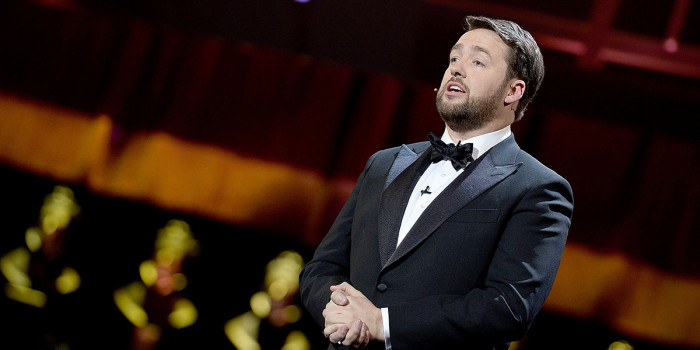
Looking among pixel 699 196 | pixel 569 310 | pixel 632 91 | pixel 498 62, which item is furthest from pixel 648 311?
pixel 498 62

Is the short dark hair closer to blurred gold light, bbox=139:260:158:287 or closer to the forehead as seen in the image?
the forehead

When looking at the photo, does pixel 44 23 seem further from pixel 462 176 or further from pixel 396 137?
pixel 462 176

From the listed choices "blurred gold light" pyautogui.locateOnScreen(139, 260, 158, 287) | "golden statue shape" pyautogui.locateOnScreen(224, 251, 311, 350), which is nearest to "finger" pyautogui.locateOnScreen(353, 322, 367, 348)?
"golden statue shape" pyautogui.locateOnScreen(224, 251, 311, 350)

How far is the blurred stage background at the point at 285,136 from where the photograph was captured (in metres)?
3.24

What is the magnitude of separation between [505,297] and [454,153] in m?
0.32

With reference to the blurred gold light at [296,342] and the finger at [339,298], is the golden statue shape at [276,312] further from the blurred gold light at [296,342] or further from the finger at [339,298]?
the finger at [339,298]

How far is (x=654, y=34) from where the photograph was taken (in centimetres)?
318

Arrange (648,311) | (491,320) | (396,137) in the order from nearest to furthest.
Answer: (491,320)
(648,311)
(396,137)

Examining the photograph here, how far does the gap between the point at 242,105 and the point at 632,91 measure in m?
2.01

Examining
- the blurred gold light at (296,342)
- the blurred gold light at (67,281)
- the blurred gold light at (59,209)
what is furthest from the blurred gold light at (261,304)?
the blurred gold light at (59,209)

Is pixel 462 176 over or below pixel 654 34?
below

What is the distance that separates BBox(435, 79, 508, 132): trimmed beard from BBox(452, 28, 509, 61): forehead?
59mm

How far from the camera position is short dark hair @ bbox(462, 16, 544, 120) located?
1380mm

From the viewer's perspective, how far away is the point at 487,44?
1.37 meters
